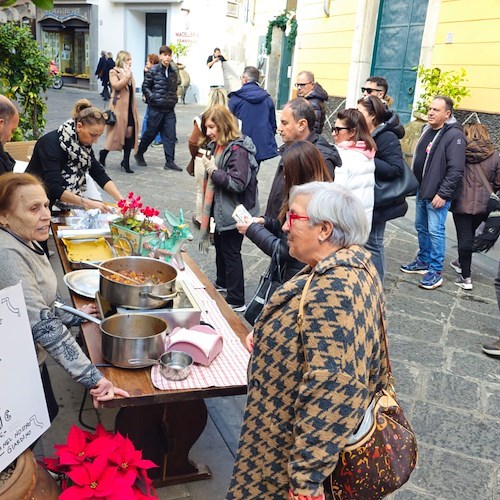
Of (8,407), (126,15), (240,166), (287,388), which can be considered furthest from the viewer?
(126,15)

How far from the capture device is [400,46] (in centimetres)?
1084

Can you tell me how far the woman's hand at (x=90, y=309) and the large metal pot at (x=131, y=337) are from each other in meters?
0.27

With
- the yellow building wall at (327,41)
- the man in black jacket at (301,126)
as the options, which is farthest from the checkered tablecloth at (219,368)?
the yellow building wall at (327,41)

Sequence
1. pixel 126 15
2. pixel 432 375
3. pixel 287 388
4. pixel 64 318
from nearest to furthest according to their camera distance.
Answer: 1. pixel 287 388
2. pixel 64 318
3. pixel 432 375
4. pixel 126 15

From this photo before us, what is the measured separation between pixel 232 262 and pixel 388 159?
150 cm

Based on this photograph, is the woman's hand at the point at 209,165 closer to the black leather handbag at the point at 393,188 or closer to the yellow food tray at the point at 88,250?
the yellow food tray at the point at 88,250

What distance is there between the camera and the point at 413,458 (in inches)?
71.1

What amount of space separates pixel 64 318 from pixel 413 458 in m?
1.60

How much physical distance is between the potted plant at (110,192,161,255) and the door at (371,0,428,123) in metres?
8.18

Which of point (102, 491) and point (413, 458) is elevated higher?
point (413, 458)

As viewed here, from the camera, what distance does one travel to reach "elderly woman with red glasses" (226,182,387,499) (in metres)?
1.61

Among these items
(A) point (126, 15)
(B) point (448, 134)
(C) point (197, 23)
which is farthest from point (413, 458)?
(A) point (126, 15)

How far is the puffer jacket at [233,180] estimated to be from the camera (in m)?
4.23

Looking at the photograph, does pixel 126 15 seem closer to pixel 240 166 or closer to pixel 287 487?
pixel 240 166
